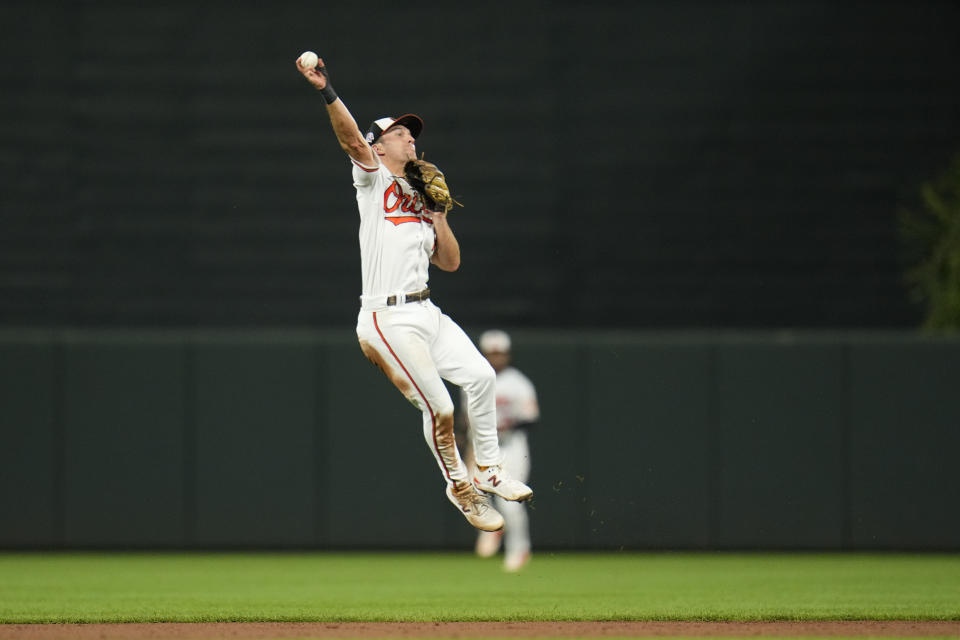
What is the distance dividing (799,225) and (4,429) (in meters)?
8.38

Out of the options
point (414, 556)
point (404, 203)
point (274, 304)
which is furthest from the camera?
point (274, 304)

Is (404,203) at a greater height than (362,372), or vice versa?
(404,203)

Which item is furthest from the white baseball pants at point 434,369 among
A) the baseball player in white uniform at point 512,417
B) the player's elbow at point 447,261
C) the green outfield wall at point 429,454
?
the green outfield wall at point 429,454

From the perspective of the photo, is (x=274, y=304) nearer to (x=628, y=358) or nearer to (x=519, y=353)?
(x=519, y=353)

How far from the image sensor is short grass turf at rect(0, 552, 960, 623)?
828cm

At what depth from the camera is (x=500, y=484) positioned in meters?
6.01

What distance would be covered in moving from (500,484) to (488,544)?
5461 mm

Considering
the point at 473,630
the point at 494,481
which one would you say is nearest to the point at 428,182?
the point at 494,481

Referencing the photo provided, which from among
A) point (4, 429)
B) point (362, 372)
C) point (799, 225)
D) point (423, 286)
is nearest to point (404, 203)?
point (423, 286)

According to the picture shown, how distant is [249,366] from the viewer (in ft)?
A: 41.1

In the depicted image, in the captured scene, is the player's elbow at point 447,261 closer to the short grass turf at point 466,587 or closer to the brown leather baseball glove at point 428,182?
the brown leather baseball glove at point 428,182

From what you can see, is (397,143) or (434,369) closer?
(434,369)

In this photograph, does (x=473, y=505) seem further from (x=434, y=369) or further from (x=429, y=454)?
(x=429, y=454)

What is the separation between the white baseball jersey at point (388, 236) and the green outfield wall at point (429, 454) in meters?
6.39
